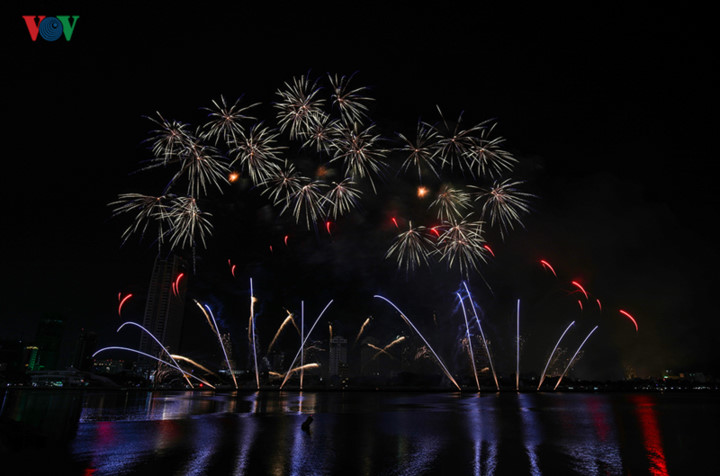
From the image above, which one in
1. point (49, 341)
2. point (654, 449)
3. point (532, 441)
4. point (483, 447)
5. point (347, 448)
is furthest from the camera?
point (49, 341)

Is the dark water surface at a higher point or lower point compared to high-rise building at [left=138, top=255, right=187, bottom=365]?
lower

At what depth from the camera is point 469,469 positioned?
13.5 meters

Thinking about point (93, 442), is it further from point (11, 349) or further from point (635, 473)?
point (11, 349)

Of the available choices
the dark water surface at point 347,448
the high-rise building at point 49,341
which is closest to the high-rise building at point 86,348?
the high-rise building at point 49,341

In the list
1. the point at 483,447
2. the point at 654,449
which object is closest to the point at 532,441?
the point at 483,447

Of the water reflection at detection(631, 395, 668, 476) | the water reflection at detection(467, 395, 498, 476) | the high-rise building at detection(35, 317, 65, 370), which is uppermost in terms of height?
the high-rise building at detection(35, 317, 65, 370)

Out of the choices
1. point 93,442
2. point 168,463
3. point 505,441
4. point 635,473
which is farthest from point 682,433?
point 93,442

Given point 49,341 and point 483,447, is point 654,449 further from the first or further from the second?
point 49,341

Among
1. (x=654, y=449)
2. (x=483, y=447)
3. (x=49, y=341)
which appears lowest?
(x=654, y=449)

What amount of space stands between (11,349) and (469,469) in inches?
9208

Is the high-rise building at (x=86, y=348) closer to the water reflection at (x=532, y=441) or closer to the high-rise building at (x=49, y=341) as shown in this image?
the high-rise building at (x=49, y=341)

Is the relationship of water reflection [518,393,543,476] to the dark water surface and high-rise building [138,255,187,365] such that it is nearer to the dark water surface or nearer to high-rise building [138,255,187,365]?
the dark water surface

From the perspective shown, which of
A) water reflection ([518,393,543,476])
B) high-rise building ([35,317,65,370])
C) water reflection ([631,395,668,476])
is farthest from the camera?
high-rise building ([35,317,65,370])

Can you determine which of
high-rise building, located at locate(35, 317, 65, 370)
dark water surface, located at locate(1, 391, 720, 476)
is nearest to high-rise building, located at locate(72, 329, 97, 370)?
A: high-rise building, located at locate(35, 317, 65, 370)
